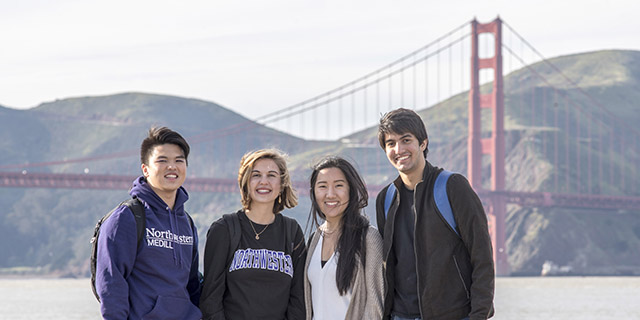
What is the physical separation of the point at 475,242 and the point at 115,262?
1683 mm

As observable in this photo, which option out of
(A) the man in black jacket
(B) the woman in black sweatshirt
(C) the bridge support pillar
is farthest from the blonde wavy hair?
(C) the bridge support pillar

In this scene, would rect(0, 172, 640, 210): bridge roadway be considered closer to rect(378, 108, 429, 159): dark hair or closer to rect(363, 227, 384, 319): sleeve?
rect(363, 227, 384, 319): sleeve

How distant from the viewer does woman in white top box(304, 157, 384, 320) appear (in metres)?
5.45

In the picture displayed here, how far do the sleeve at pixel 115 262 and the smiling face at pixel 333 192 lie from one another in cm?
103

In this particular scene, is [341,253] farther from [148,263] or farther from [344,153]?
[344,153]

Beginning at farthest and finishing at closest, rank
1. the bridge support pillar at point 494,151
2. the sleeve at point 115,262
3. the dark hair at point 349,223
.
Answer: the bridge support pillar at point 494,151, the dark hair at point 349,223, the sleeve at point 115,262

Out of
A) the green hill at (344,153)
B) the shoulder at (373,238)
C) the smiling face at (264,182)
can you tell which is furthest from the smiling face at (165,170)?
the green hill at (344,153)

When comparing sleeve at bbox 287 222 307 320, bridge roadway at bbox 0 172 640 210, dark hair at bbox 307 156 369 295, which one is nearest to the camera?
dark hair at bbox 307 156 369 295

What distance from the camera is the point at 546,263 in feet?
235

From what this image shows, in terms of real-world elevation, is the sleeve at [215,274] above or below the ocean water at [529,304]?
above

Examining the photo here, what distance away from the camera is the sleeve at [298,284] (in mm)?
5555

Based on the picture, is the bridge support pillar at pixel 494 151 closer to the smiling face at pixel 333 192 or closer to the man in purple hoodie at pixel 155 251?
the smiling face at pixel 333 192

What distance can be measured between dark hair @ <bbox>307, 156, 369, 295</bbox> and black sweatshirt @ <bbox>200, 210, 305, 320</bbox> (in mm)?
268

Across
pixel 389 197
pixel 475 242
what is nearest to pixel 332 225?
pixel 389 197
